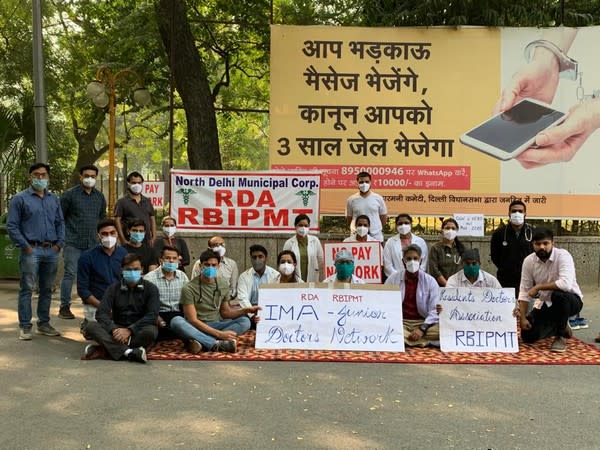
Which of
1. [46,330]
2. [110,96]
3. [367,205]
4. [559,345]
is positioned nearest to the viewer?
[559,345]

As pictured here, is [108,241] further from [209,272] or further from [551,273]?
[551,273]

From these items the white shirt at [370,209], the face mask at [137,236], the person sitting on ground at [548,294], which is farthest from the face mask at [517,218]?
the face mask at [137,236]

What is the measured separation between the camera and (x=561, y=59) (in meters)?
12.1

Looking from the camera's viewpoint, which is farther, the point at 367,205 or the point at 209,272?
the point at 367,205

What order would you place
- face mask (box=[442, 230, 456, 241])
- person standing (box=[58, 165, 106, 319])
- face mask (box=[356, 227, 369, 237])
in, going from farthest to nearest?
face mask (box=[356, 227, 369, 237])
face mask (box=[442, 230, 456, 241])
person standing (box=[58, 165, 106, 319])

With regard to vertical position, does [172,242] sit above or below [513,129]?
below

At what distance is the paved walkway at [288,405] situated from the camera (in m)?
4.54

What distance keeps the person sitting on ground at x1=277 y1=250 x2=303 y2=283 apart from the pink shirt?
8.80 ft

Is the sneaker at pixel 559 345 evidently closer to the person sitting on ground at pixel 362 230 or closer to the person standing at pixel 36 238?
the person sitting on ground at pixel 362 230

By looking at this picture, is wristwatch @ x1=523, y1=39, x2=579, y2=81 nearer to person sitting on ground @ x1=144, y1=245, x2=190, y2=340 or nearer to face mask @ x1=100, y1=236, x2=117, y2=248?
person sitting on ground @ x1=144, y1=245, x2=190, y2=340

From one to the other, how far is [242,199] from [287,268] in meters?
3.49

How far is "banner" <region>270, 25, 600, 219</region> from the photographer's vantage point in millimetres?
12055

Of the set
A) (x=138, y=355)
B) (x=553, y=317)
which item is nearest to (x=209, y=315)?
(x=138, y=355)

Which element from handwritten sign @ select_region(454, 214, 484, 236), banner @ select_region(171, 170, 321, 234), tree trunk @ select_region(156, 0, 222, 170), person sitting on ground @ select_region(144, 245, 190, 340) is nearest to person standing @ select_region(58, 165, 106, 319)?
person sitting on ground @ select_region(144, 245, 190, 340)
